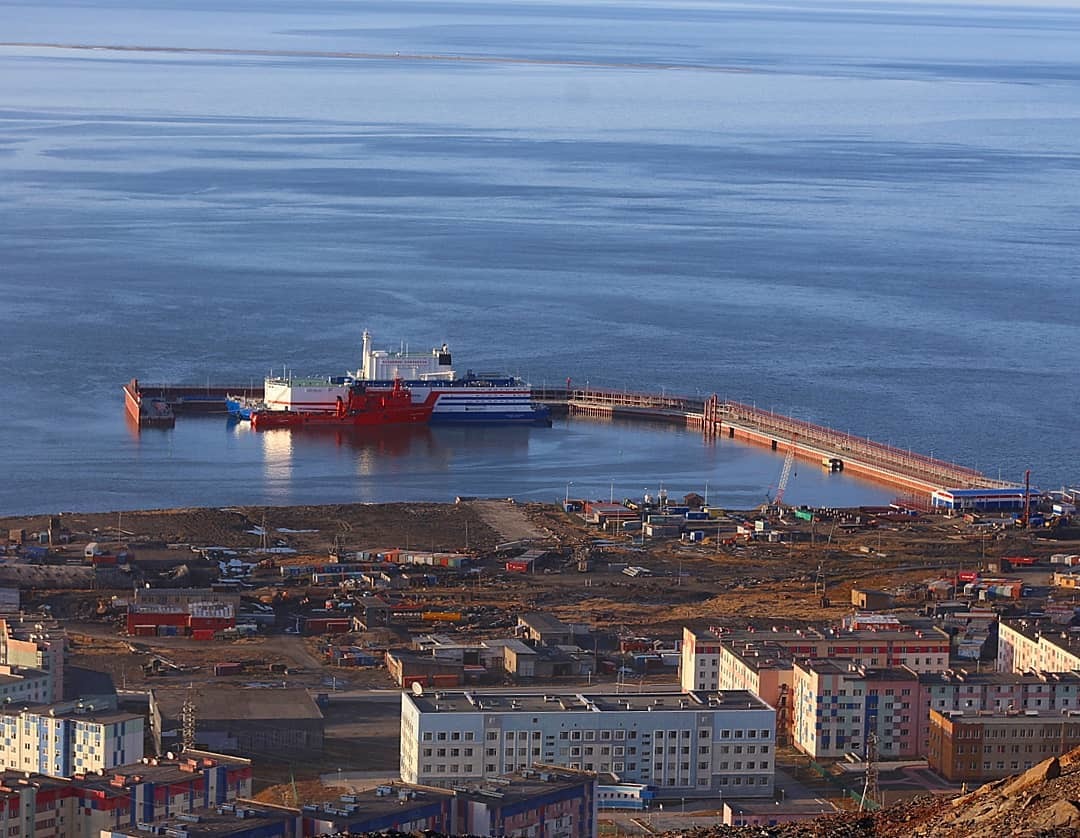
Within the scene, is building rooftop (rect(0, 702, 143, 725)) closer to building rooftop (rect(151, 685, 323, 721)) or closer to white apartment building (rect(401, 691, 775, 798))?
building rooftop (rect(151, 685, 323, 721))

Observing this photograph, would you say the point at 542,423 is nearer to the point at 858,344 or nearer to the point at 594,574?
the point at 858,344

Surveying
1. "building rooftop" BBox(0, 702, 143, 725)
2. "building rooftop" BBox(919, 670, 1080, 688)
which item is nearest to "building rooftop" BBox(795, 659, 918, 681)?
"building rooftop" BBox(919, 670, 1080, 688)

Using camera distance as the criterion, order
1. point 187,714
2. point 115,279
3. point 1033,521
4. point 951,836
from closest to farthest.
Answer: point 951,836 → point 187,714 → point 1033,521 → point 115,279

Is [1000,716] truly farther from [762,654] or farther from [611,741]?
[611,741]

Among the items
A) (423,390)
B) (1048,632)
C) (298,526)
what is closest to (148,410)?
(423,390)

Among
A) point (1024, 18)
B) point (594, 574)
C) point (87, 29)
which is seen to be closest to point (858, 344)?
point (594, 574)

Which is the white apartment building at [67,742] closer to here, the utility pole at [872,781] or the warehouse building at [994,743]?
the utility pole at [872,781]
